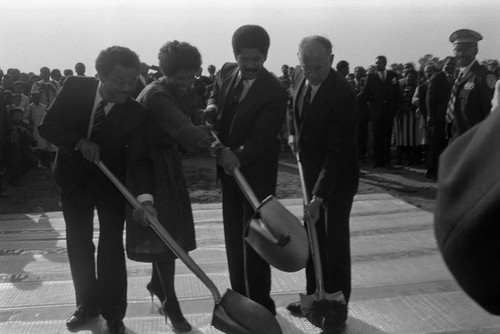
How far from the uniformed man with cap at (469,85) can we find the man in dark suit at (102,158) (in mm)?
3476

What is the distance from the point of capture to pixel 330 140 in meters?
3.95

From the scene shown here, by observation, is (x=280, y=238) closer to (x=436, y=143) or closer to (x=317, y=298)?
(x=317, y=298)

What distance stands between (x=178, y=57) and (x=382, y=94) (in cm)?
774

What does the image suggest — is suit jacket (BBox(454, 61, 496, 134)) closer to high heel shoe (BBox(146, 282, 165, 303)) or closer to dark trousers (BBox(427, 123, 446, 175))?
dark trousers (BBox(427, 123, 446, 175))

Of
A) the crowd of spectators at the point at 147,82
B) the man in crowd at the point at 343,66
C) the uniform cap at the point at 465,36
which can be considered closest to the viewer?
the uniform cap at the point at 465,36

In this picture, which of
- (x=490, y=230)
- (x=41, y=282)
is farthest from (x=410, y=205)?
(x=490, y=230)

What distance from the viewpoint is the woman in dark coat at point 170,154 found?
3.77 metres

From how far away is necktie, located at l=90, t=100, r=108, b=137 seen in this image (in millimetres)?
3875

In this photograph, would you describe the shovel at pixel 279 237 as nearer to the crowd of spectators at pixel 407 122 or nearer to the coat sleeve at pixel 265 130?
the coat sleeve at pixel 265 130

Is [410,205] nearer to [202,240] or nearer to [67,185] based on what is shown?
[202,240]

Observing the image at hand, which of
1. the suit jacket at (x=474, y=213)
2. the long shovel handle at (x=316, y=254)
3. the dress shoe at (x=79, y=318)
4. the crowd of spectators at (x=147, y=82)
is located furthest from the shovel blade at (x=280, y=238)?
the crowd of spectators at (x=147, y=82)

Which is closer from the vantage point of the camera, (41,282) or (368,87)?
(41,282)

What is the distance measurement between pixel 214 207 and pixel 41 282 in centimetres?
301

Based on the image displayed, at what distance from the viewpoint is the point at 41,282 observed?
5008 mm
